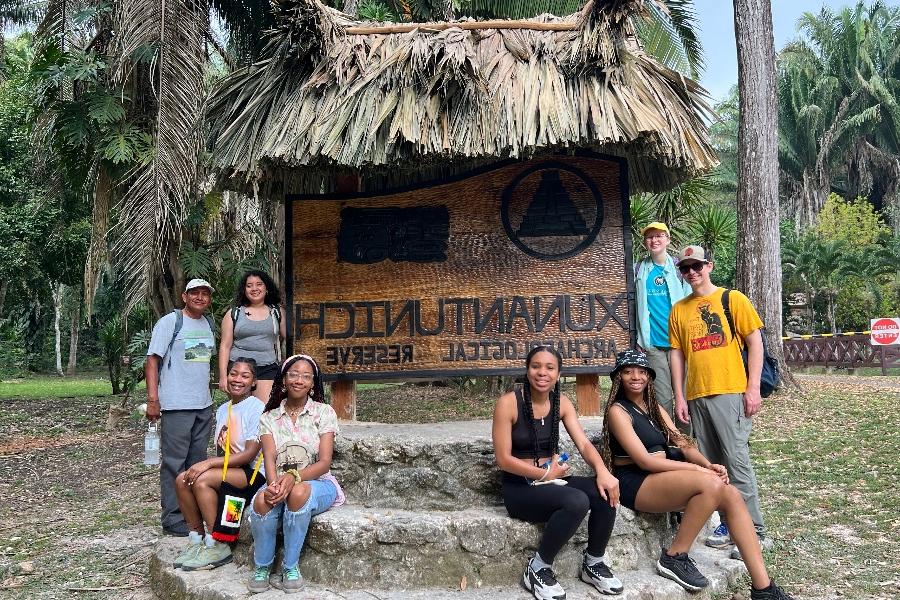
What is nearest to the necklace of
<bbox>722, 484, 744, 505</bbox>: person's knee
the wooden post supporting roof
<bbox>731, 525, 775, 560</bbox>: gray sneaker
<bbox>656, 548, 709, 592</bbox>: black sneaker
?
the wooden post supporting roof

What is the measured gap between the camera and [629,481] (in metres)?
3.70

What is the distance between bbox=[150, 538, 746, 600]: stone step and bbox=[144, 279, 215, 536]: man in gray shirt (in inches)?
31.9

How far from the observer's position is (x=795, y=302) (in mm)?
27125

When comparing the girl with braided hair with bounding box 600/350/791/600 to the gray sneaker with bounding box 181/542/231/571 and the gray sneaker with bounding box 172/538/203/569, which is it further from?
the gray sneaker with bounding box 172/538/203/569

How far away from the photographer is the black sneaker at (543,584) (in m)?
3.26

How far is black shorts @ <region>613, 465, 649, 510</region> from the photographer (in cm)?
367

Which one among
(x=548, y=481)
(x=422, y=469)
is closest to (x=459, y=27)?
(x=422, y=469)

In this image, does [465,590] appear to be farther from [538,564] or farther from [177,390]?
[177,390]

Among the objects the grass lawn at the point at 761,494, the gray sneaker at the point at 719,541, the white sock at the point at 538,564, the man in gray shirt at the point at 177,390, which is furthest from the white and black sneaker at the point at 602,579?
the man in gray shirt at the point at 177,390

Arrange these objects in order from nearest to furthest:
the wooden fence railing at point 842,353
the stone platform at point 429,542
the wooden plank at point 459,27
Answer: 1. the stone platform at point 429,542
2. the wooden plank at point 459,27
3. the wooden fence railing at point 842,353

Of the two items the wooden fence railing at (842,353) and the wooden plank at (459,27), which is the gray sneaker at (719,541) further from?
the wooden fence railing at (842,353)

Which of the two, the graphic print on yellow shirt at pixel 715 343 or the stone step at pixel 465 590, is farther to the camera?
the graphic print on yellow shirt at pixel 715 343

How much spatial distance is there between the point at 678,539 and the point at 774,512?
2.12 m

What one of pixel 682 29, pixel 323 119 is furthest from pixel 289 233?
pixel 682 29
